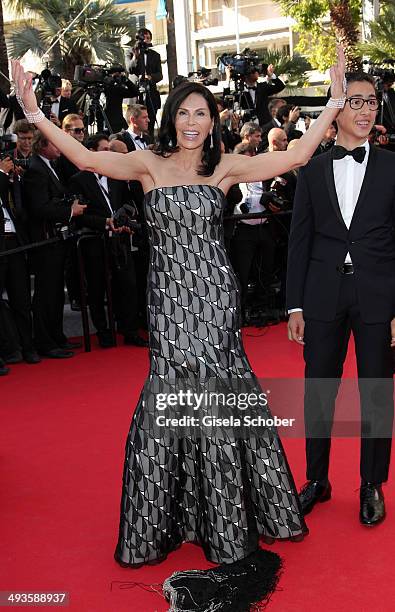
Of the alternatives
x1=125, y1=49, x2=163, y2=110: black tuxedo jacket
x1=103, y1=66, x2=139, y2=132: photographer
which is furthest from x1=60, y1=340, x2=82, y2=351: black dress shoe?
x1=125, y1=49, x2=163, y2=110: black tuxedo jacket

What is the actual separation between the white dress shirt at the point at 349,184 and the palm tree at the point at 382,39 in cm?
1726

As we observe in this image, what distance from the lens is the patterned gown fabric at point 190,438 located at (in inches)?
132

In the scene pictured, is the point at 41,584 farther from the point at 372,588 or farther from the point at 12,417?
the point at 12,417

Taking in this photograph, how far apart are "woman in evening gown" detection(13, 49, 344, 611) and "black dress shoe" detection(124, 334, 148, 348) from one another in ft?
→ 12.5

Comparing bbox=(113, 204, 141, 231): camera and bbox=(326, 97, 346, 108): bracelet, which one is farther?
bbox=(113, 204, 141, 231): camera

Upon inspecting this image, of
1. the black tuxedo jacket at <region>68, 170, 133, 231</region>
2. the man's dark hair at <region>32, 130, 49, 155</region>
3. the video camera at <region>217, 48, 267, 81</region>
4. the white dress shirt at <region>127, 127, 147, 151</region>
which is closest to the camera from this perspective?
the man's dark hair at <region>32, 130, 49, 155</region>

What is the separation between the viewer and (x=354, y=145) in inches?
141

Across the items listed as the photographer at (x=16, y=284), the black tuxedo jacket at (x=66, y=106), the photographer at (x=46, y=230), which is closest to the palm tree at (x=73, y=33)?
the black tuxedo jacket at (x=66, y=106)

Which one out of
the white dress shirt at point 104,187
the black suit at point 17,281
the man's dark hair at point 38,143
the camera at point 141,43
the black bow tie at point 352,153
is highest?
the camera at point 141,43

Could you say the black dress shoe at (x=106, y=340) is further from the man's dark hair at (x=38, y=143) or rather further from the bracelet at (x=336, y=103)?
the bracelet at (x=336, y=103)

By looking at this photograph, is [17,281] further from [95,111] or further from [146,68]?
[146,68]

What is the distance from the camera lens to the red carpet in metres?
3.16

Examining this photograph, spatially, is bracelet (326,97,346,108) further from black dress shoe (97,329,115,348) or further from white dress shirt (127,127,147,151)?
white dress shirt (127,127,147,151)

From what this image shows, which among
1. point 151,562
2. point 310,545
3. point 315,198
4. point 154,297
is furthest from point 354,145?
point 151,562
